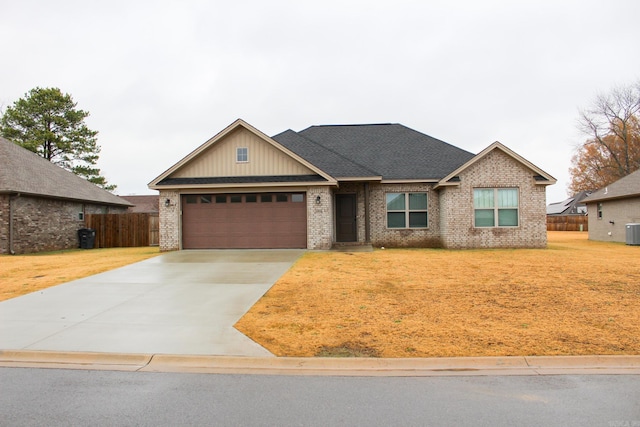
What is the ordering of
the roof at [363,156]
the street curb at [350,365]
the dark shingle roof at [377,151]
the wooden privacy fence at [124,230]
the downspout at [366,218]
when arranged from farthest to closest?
the wooden privacy fence at [124,230] < the dark shingle roof at [377,151] < the downspout at [366,218] < the roof at [363,156] < the street curb at [350,365]

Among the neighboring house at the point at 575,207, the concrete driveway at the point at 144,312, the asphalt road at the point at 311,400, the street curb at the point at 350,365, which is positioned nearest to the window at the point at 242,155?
the concrete driveway at the point at 144,312

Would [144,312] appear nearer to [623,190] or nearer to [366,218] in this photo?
[366,218]

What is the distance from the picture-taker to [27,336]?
20.1ft

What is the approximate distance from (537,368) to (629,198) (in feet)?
71.8

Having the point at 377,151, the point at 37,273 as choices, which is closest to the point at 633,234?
the point at 377,151

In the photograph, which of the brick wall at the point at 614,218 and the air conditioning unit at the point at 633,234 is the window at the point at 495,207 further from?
the brick wall at the point at 614,218

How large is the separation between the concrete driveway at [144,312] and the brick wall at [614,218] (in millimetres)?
19513

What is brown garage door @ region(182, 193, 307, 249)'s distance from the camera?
17422 mm

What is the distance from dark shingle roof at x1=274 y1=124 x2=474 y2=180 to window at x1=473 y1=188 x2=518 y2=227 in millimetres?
1968

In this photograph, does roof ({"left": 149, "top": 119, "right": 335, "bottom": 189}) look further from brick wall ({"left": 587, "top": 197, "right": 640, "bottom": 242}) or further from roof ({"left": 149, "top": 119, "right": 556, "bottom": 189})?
brick wall ({"left": 587, "top": 197, "right": 640, "bottom": 242})

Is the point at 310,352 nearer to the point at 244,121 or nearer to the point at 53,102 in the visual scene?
the point at 244,121

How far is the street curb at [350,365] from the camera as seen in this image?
192 inches

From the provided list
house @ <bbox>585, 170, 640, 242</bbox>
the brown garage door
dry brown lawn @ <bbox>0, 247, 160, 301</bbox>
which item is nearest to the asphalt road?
dry brown lawn @ <bbox>0, 247, 160, 301</bbox>

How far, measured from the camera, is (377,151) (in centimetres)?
2175
